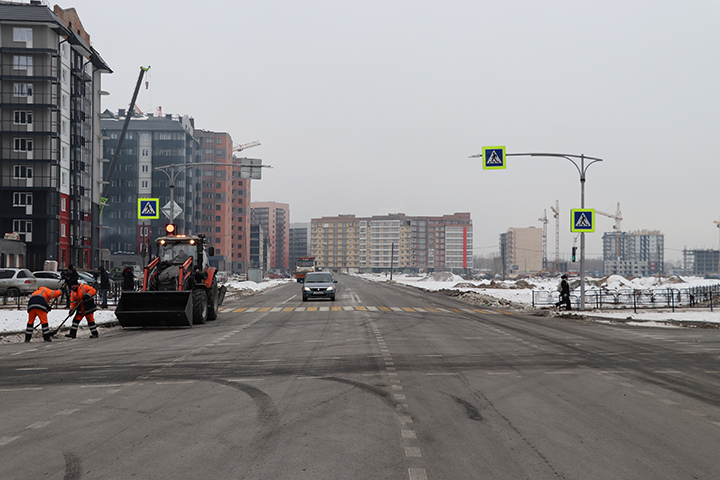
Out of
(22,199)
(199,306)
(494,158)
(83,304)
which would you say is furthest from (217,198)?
(83,304)

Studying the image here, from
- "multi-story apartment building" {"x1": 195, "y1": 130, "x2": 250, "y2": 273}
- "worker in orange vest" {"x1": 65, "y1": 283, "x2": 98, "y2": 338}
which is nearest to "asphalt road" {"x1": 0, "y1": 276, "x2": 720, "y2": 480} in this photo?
"worker in orange vest" {"x1": 65, "y1": 283, "x2": 98, "y2": 338}

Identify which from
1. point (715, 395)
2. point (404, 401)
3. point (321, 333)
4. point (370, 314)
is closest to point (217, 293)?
point (370, 314)

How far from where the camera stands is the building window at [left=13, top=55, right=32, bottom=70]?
58719 millimetres

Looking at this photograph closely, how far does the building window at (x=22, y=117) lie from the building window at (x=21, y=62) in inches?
164

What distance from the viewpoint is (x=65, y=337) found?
680 inches

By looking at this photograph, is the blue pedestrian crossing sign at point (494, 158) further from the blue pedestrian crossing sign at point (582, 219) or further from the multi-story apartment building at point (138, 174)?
the multi-story apartment building at point (138, 174)

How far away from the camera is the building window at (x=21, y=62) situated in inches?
2312

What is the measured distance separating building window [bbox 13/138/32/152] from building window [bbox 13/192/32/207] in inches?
170

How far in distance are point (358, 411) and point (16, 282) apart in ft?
111

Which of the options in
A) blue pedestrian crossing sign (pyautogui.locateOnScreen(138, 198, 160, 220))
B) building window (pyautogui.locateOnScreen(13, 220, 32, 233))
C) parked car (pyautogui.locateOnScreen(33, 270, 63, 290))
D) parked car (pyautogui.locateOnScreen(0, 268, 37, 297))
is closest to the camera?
blue pedestrian crossing sign (pyautogui.locateOnScreen(138, 198, 160, 220))

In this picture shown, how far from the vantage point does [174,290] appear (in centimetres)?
2092

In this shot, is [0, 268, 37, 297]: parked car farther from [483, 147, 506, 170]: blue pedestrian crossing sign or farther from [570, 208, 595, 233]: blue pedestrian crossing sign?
[570, 208, 595, 233]: blue pedestrian crossing sign

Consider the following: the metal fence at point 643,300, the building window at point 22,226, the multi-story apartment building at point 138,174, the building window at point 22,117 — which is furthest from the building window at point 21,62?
the multi-story apartment building at point 138,174

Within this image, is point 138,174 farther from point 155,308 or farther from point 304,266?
point 155,308
